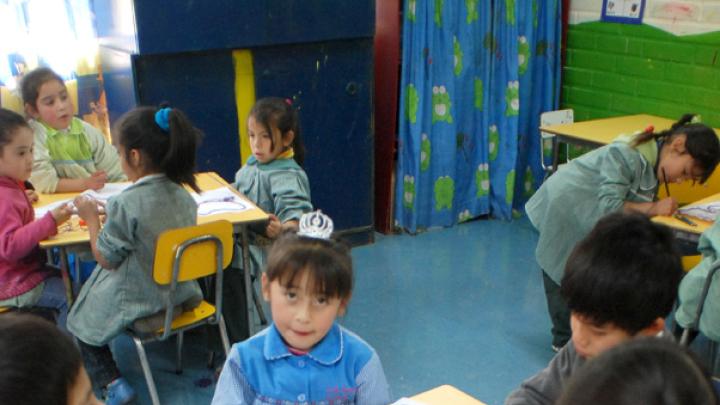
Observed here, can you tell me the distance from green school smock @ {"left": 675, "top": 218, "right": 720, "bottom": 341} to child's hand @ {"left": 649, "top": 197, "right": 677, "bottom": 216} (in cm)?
35

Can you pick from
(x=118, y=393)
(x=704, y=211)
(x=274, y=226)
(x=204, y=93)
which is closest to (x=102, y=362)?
(x=118, y=393)

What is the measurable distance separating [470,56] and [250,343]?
131 inches

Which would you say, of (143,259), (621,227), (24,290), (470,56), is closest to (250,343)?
(621,227)

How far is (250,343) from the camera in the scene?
1.60m

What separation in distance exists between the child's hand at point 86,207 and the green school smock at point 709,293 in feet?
6.85

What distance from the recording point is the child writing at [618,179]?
112 inches

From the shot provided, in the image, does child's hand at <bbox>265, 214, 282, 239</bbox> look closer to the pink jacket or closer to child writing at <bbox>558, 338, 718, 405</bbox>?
the pink jacket

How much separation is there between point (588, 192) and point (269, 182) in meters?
1.34

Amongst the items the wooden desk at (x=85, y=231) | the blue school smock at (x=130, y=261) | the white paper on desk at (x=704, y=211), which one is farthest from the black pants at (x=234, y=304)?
the white paper on desk at (x=704, y=211)

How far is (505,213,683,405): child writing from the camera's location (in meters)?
1.49

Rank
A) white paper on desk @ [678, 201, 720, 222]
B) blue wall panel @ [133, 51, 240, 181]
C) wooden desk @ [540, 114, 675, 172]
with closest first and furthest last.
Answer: white paper on desk @ [678, 201, 720, 222] → blue wall panel @ [133, 51, 240, 181] → wooden desk @ [540, 114, 675, 172]

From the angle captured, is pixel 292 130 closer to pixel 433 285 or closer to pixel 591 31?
pixel 433 285

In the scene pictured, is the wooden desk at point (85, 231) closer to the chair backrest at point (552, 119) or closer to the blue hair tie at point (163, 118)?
the blue hair tie at point (163, 118)

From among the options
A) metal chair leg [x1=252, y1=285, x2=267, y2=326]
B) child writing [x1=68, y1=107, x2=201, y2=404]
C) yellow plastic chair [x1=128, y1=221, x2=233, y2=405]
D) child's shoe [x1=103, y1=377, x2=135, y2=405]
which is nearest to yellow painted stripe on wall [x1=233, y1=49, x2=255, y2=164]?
metal chair leg [x1=252, y1=285, x2=267, y2=326]
